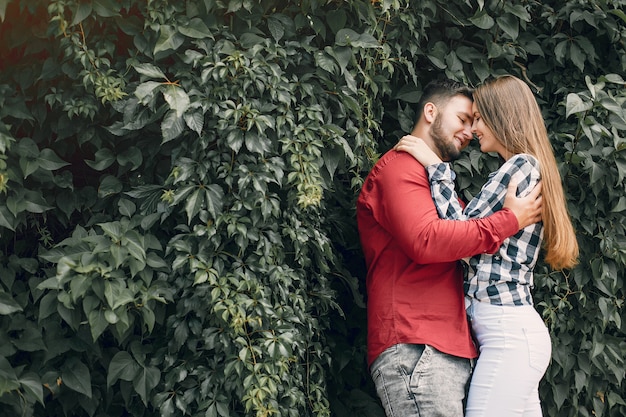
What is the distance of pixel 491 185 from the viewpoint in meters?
2.85

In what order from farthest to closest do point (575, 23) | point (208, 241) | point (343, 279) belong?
point (575, 23) < point (343, 279) < point (208, 241)

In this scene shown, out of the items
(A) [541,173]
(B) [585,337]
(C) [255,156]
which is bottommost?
(B) [585,337]

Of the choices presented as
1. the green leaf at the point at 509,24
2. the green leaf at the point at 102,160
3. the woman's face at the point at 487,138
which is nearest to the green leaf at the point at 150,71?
the green leaf at the point at 102,160

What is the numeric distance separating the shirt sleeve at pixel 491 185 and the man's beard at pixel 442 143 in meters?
0.33

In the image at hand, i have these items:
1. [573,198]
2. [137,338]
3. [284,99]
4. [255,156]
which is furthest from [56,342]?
[573,198]

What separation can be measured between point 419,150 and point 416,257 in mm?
452

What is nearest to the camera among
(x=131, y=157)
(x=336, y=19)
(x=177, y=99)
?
(x=177, y=99)

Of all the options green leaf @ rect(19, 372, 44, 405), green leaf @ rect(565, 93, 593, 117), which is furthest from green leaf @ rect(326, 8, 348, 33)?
green leaf @ rect(19, 372, 44, 405)

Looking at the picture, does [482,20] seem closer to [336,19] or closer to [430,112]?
[430,112]

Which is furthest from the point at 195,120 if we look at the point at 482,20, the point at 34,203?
the point at 482,20

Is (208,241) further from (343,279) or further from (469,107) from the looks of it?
(469,107)

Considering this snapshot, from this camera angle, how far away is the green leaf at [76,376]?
2.72 metres

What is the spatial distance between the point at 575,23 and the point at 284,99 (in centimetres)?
172

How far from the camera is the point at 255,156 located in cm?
278
